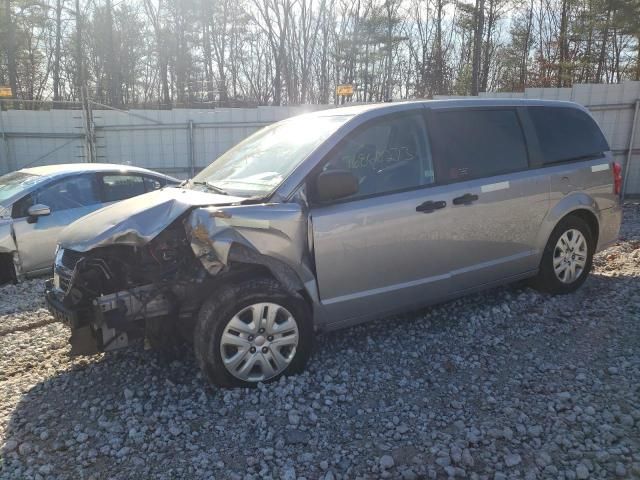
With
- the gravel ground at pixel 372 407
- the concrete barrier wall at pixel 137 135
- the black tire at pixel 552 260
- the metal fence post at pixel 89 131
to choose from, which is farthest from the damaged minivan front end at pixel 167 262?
the metal fence post at pixel 89 131

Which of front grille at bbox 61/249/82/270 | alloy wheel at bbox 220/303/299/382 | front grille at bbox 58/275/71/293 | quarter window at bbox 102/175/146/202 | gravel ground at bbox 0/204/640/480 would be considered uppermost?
quarter window at bbox 102/175/146/202

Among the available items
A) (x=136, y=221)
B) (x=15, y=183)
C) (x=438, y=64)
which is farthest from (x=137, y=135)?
(x=438, y=64)

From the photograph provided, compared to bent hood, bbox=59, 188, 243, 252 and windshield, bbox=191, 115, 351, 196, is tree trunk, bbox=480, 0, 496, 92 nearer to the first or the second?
windshield, bbox=191, 115, 351, 196

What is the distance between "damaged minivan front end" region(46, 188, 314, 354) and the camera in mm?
3160

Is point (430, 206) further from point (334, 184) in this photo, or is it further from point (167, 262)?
point (167, 262)

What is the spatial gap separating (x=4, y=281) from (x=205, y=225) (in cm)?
450

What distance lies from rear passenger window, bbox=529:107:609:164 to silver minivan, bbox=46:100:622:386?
28mm

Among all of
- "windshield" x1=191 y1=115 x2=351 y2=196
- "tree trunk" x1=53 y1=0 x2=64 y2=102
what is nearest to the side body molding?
"windshield" x1=191 y1=115 x2=351 y2=196

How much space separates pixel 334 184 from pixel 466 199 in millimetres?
1268

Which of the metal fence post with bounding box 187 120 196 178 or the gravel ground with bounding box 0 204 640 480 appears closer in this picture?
the gravel ground with bounding box 0 204 640 480

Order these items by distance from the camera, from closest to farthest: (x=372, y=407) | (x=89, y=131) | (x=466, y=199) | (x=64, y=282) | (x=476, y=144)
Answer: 1. (x=372, y=407)
2. (x=64, y=282)
3. (x=466, y=199)
4. (x=476, y=144)
5. (x=89, y=131)

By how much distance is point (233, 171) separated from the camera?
4051 mm

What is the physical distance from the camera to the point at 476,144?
4188 millimetres

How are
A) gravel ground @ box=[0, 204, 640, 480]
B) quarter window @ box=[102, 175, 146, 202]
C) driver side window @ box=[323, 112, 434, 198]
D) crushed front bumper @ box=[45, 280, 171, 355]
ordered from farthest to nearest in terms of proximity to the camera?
quarter window @ box=[102, 175, 146, 202] < driver side window @ box=[323, 112, 434, 198] < crushed front bumper @ box=[45, 280, 171, 355] < gravel ground @ box=[0, 204, 640, 480]
